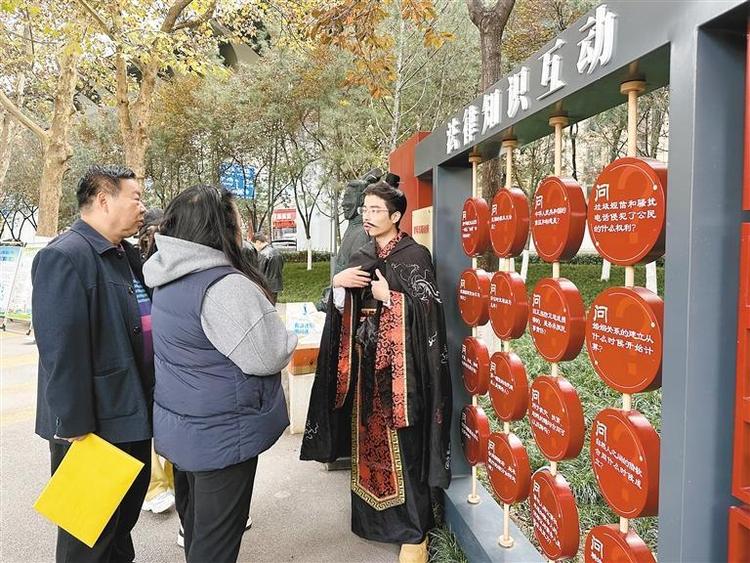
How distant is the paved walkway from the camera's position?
8.87 feet

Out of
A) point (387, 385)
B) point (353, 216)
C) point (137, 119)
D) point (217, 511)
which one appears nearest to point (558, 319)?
point (387, 385)

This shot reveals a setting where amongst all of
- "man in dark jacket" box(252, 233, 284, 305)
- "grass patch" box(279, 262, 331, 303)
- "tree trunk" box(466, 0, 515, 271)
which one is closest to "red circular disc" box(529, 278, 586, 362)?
"tree trunk" box(466, 0, 515, 271)

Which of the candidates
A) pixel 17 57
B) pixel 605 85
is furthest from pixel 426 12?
pixel 17 57

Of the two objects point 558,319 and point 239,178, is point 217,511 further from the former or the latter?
point 239,178

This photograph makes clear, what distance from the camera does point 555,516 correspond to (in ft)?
5.86

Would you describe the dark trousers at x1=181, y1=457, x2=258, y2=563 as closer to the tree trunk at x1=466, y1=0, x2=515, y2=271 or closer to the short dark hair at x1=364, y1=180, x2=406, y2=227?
the short dark hair at x1=364, y1=180, x2=406, y2=227

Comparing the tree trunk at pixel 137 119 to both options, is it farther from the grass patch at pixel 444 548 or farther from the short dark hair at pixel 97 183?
the grass patch at pixel 444 548

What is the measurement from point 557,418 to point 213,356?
3.65 ft

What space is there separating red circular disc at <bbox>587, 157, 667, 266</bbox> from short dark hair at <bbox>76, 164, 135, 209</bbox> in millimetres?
1710

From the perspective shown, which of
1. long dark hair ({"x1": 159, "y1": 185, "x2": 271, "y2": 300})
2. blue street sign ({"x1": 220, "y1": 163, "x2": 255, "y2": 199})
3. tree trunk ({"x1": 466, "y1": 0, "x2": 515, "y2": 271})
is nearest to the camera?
long dark hair ({"x1": 159, "y1": 185, "x2": 271, "y2": 300})

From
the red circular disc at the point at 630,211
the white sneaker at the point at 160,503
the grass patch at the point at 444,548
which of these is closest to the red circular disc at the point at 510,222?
the red circular disc at the point at 630,211

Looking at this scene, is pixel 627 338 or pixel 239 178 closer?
pixel 627 338

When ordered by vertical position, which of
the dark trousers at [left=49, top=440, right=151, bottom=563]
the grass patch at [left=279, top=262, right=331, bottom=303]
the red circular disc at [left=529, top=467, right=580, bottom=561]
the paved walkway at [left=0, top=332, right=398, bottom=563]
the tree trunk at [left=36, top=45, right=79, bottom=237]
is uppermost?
the tree trunk at [left=36, top=45, right=79, bottom=237]

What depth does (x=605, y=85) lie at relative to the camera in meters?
1.46
